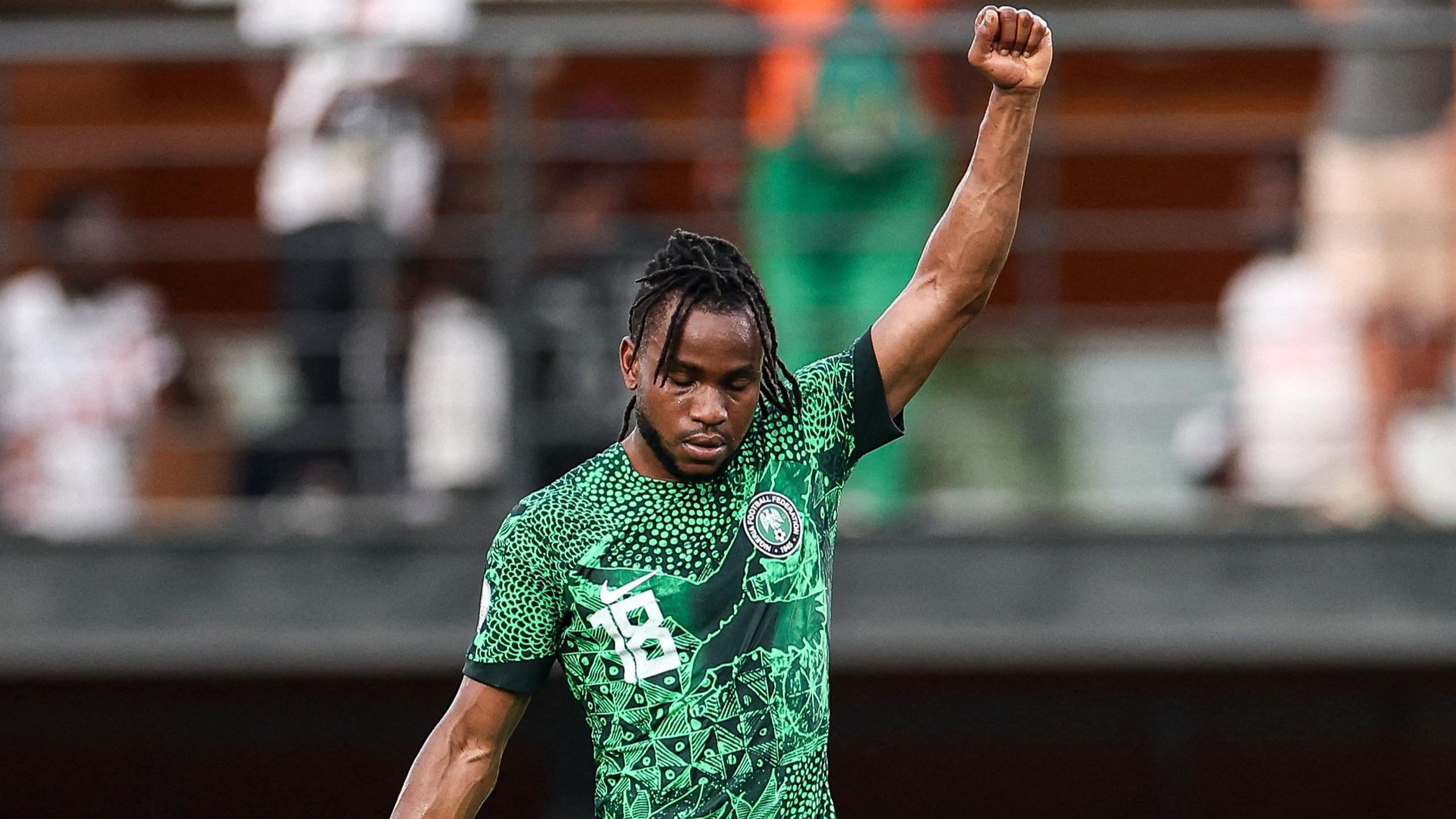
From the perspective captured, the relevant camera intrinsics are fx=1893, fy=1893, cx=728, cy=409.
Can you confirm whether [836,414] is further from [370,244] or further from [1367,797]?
[1367,797]

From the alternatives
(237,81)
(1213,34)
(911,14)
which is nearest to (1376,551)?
(1213,34)

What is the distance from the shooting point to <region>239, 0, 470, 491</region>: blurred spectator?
653 cm

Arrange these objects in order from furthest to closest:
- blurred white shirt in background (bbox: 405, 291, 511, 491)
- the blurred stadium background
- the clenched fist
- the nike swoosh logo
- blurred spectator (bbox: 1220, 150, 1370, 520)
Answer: blurred white shirt in background (bbox: 405, 291, 511, 491) → blurred spectator (bbox: 1220, 150, 1370, 520) → the blurred stadium background → the clenched fist → the nike swoosh logo

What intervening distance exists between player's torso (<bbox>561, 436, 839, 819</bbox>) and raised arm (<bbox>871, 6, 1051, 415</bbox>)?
329mm

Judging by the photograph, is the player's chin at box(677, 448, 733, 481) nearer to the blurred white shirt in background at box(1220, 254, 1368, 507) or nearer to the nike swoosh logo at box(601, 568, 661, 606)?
the nike swoosh logo at box(601, 568, 661, 606)

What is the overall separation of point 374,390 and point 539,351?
1.95ft

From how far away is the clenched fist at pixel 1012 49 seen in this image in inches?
125

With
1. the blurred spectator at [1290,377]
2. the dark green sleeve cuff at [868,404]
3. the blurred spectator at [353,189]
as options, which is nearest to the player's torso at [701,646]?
the dark green sleeve cuff at [868,404]

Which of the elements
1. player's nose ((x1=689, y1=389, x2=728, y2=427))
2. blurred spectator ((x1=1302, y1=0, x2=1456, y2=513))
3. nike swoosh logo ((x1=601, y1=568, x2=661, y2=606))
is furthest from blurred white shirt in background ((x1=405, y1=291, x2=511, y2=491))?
player's nose ((x1=689, y1=389, x2=728, y2=427))

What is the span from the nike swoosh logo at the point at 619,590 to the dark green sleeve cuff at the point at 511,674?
159 mm

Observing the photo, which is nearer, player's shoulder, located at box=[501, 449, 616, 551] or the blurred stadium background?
player's shoulder, located at box=[501, 449, 616, 551]

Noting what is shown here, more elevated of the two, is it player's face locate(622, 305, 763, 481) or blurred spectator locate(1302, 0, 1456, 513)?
blurred spectator locate(1302, 0, 1456, 513)

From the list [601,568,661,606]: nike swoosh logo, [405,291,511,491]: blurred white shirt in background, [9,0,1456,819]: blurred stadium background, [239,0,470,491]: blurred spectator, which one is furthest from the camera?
[405,291,511,491]: blurred white shirt in background

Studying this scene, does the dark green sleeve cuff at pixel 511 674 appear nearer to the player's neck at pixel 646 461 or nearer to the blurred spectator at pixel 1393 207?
the player's neck at pixel 646 461
